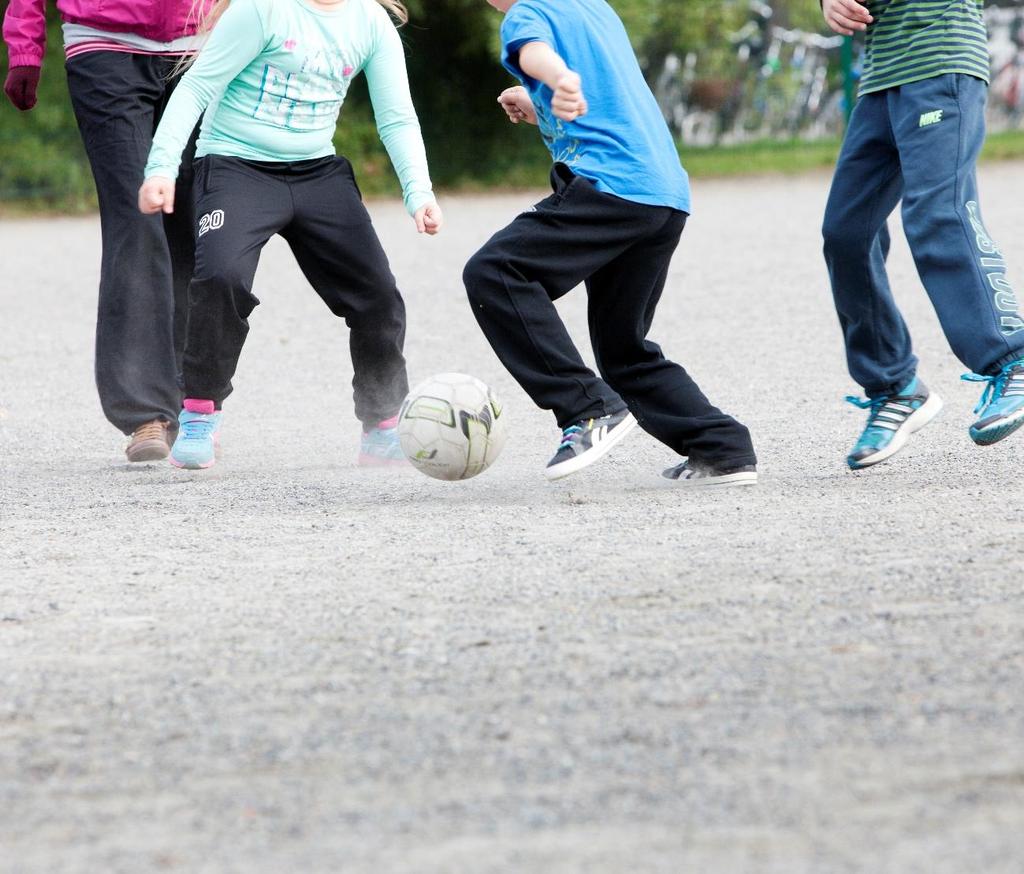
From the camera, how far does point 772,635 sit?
10.9 feet

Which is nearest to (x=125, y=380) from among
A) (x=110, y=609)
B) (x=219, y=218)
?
(x=219, y=218)

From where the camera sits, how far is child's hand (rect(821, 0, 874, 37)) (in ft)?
16.0

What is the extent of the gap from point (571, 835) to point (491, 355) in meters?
6.11

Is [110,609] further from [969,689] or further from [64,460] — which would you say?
[64,460]

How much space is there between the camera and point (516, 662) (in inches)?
127

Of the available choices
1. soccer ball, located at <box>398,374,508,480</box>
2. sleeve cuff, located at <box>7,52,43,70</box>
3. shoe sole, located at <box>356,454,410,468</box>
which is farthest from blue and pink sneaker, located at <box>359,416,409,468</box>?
sleeve cuff, located at <box>7,52,43,70</box>

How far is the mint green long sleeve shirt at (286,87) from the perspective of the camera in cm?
522

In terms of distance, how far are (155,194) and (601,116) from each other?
4.28ft

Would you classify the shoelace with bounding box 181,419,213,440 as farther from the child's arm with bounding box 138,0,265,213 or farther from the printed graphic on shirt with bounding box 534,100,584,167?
the printed graphic on shirt with bounding box 534,100,584,167

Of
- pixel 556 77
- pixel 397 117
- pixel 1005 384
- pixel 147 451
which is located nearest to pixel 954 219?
pixel 1005 384

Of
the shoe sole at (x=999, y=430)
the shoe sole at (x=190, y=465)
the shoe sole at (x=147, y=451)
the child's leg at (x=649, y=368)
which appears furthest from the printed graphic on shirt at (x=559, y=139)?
the shoe sole at (x=147, y=451)

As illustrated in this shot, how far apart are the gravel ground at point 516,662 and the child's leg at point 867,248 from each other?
316 millimetres

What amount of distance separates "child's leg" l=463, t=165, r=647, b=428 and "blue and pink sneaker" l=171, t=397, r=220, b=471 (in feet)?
3.58

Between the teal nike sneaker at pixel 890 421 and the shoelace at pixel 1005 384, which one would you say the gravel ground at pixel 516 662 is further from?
the shoelace at pixel 1005 384
